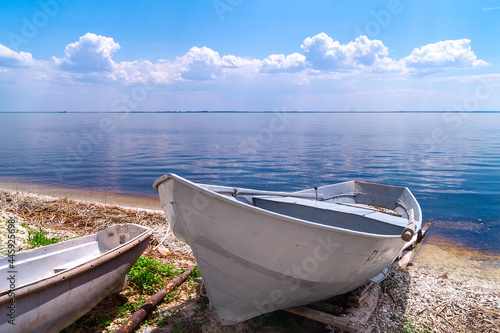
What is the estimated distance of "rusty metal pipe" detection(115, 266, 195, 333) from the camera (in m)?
5.26

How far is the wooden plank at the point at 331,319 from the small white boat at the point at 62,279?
302 centimetres

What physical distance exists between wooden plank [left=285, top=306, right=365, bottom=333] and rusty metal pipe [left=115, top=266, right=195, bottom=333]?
2.30 m

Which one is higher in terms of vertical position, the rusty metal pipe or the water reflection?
the water reflection

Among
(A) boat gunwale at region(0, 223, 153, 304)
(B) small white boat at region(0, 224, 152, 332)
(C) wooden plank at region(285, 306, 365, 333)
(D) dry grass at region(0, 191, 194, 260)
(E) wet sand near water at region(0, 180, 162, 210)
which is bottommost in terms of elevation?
(E) wet sand near water at region(0, 180, 162, 210)

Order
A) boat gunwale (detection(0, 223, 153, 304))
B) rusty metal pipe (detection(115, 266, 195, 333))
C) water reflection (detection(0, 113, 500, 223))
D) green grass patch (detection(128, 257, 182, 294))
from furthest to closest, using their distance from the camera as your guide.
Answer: water reflection (detection(0, 113, 500, 223)) < green grass patch (detection(128, 257, 182, 294)) < rusty metal pipe (detection(115, 266, 195, 333)) < boat gunwale (detection(0, 223, 153, 304))

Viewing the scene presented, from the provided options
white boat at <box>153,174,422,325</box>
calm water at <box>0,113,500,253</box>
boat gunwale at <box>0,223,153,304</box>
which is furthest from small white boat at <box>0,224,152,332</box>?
calm water at <box>0,113,500,253</box>

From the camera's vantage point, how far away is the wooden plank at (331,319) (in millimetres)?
4926

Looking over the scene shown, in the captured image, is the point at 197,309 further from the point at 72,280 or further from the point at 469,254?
the point at 469,254

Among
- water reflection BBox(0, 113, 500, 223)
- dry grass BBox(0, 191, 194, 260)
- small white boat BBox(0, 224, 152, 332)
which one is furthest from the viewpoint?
water reflection BBox(0, 113, 500, 223)

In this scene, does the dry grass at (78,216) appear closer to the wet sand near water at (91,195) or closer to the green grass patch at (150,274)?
the green grass patch at (150,274)

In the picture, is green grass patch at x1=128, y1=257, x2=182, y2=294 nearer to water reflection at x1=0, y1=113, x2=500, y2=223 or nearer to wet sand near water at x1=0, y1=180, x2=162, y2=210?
wet sand near water at x1=0, y1=180, x2=162, y2=210

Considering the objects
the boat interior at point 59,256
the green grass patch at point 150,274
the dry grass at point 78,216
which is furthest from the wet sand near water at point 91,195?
the green grass patch at point 150,274

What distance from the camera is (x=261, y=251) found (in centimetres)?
461

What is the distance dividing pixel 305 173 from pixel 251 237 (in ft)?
→ 67.4
